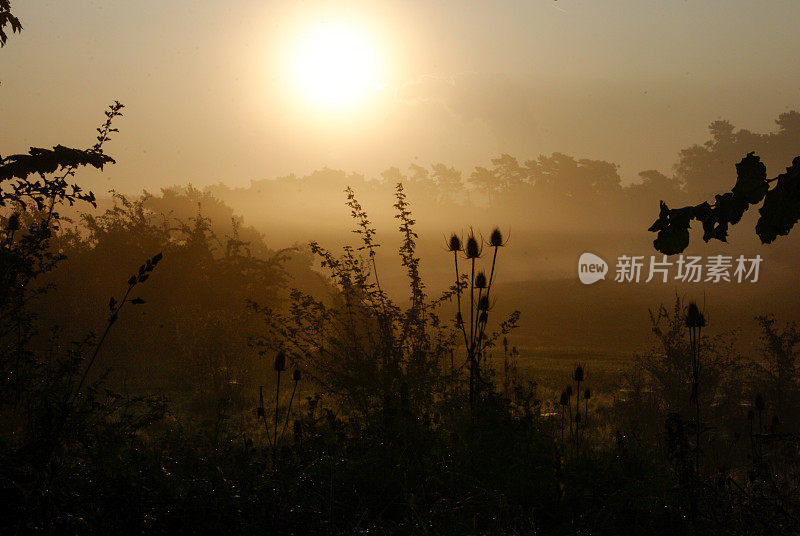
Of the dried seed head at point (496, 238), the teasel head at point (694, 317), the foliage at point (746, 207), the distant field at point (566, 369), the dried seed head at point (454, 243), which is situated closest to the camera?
the foliage at point (746, 207)

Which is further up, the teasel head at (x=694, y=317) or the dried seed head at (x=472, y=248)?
the dried seed head at (x=472, y=248)

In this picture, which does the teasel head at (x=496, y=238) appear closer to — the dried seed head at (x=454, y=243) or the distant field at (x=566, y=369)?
the dried seed head at (x=454, y=243)

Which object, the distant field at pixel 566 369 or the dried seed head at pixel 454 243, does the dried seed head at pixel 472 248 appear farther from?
the distant field at pixel 566 369

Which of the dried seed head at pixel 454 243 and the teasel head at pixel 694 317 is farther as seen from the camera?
the dried seed head at pixel 454 243

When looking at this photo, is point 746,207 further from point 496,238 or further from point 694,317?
point 496,238

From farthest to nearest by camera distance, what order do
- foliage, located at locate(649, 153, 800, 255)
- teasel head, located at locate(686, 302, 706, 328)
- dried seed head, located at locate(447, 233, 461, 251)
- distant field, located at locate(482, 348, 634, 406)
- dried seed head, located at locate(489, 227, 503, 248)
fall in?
distant field, located at locate(482, 348, 634, 406)
dried seed head, located at locate(447, 233, 461, 251)
dried seed head, located at locate(489, 227, 503, 248)
teasel head, located at locate(686, 302, 706, 328)
foliage, located at locate(649, 153, 800, 255)

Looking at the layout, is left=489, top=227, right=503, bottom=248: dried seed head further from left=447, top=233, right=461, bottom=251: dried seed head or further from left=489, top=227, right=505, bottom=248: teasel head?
left=447, top=233, right=461, bottom=251: dried seed head

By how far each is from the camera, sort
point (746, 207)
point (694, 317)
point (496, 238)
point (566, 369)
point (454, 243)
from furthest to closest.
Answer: point (566, 369) < point (454, 243) < point (496, 238) < point (694, 317) < point (746, 207)

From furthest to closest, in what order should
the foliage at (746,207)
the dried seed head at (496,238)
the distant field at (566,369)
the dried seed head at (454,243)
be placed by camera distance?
the distant field at (566,369), the dried seed head at (454,243), the dried seed head at (496,238), the foliage at (746,207)

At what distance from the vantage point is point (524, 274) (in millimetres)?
56406

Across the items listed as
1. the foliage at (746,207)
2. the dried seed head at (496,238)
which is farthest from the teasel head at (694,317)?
the dried seed head at (496,238)

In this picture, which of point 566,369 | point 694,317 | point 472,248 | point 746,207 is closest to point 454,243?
point 472,248

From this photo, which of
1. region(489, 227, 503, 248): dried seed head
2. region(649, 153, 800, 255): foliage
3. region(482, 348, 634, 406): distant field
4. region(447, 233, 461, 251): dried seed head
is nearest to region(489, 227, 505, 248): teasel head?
region(489, 227, 503, 248): dried seed head

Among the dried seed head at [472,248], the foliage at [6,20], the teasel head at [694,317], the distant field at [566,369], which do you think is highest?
the foliage at [6,20]
